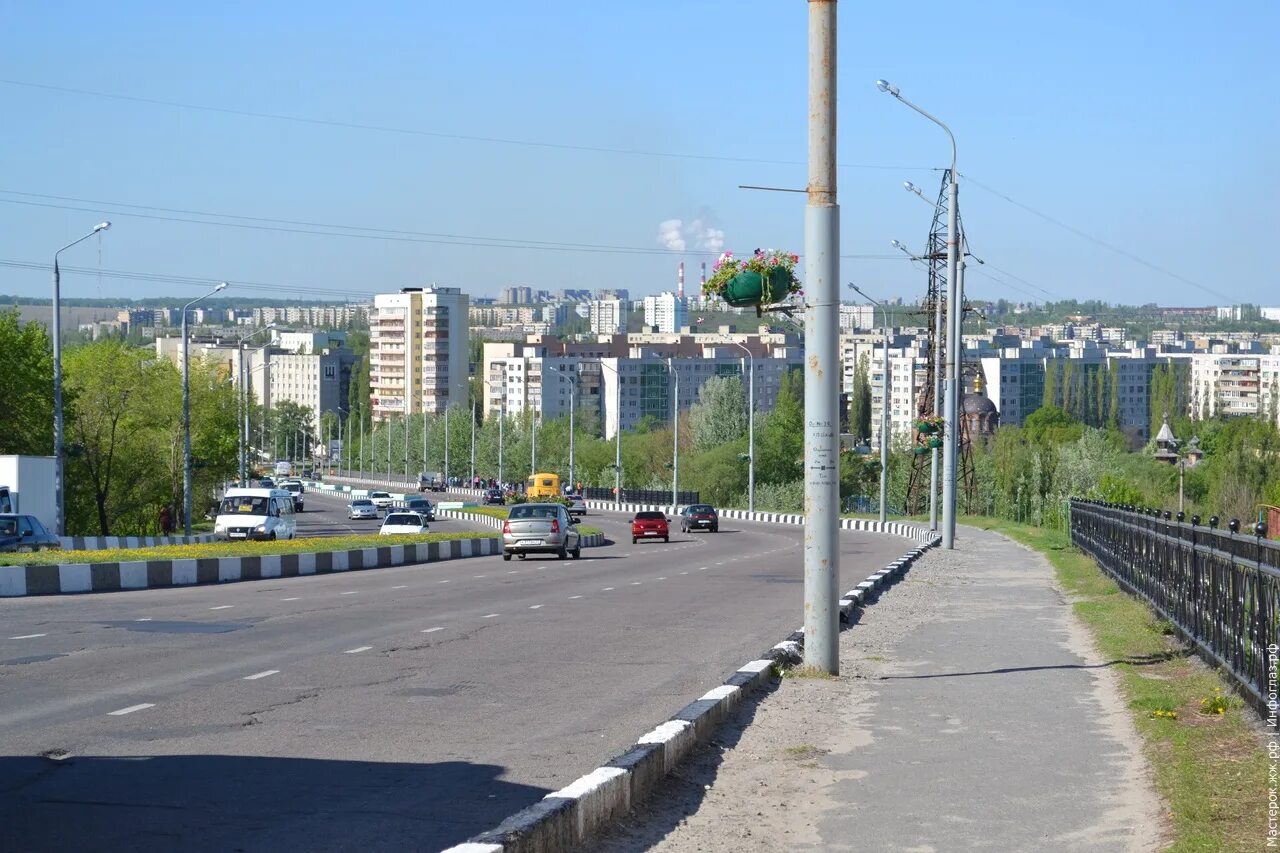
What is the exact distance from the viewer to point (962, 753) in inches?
421

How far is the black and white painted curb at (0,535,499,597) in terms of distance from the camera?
26.6 m

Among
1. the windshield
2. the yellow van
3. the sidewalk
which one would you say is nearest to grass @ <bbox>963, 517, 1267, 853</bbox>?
the sidewalk

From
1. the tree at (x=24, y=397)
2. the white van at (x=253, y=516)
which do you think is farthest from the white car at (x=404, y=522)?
the white van at (x=253, y=516)

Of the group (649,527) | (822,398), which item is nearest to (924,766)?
(822,398)

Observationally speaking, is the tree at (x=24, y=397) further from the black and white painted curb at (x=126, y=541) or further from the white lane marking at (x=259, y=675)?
the white lane marking at (x=259, y=675)

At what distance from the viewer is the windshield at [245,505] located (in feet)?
162

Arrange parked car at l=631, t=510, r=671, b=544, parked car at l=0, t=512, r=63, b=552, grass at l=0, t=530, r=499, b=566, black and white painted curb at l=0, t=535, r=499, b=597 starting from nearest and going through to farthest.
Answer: black and white painted curb at l=0, t=535, r=499, b=597 → grass at l=0, t=530, r=499, b=566 → parked car at l=0, t=512, r=63, b=552 → parked car at l=631, t=510, r=671, b=544

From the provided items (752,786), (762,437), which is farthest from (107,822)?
(762,437)

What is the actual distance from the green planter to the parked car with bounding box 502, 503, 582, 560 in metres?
28.3

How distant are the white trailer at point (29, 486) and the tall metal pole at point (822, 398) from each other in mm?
35314

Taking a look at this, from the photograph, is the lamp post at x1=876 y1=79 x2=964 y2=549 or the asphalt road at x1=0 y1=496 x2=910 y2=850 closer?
the asphalt road at x1=0 y1=496 x2=910 y2=850

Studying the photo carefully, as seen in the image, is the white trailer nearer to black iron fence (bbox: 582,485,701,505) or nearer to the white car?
the white car

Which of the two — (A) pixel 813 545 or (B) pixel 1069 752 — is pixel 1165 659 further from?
(B) pixel 1069 752

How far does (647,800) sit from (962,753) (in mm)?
2547
